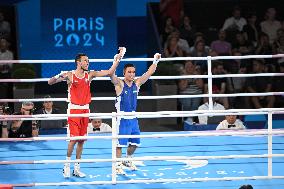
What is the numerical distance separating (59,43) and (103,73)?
5897 millimetres

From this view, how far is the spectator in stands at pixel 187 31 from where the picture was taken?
14844 millimetres

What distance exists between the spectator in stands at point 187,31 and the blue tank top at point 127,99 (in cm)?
550

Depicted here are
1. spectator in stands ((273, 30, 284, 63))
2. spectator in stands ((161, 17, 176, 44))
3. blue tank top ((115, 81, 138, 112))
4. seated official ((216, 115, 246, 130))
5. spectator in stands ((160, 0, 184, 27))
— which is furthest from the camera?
spectator in stands ((160, 0, 184, 27))

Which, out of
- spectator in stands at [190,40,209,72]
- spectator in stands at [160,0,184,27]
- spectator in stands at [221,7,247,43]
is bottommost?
spectator in stands at [190,40,209,72]

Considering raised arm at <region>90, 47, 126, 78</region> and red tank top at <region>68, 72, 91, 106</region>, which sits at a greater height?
raised arm at <region>90, 47, 126, 78</region>

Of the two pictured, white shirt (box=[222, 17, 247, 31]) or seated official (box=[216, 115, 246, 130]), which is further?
white shirt (box=[222, 17, 247, 31])

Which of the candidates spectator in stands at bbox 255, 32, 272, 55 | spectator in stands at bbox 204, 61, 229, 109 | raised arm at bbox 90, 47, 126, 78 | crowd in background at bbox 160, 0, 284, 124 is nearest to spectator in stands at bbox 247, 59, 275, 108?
crowd in background at bbox 160, 0, 284, 124

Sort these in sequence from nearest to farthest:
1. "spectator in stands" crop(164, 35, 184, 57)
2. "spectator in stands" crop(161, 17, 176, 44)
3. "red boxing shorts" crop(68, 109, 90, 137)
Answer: "red boxing shorts" crop(68, 109, 90, 137), "spectator in stands" crop(164, 35, 184, 57), "spectator in stands" crop(161, 17, 176, 44)

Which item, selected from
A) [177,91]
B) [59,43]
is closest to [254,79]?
[177,91]

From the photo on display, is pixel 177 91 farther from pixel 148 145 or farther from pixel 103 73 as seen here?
pixel 103 73

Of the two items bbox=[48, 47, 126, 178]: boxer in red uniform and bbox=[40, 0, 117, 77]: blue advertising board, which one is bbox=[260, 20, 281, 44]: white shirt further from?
bbox=[48, 47, 126, 178]: boxer in red uniform

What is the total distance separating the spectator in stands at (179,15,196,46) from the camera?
14.8m

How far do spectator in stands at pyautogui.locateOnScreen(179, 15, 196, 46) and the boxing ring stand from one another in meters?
3.64

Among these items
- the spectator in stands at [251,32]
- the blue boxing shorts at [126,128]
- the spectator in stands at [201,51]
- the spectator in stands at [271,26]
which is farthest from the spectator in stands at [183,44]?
the blue boxing shorts at [126,128]
